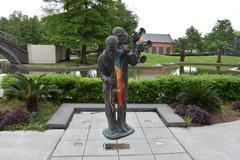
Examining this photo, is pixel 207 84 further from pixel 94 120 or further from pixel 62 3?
pixel 62 3

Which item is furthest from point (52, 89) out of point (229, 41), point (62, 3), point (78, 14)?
point (229, 41)

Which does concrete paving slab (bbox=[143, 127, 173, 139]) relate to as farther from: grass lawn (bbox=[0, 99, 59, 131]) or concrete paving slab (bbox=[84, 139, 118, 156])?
grass lawn (bbox=[0, 99, 59, 131])

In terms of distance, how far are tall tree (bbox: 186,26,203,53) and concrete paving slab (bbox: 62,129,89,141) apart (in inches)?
1716

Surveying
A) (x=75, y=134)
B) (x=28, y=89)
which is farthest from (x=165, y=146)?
(x=28, y=89)

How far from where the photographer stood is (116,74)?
479 centimetres

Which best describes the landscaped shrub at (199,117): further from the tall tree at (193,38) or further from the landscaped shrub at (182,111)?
the tall tree at (193,38)

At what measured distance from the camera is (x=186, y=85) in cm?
763

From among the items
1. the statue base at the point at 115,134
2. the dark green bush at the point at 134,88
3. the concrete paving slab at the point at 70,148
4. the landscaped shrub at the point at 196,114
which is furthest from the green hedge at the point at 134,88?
the concrete paving slab at the point at 70,148

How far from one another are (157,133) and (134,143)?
0.78 metres

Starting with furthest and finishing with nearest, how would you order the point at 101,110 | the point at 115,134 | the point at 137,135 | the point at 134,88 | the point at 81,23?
1. the point at 81,23
2. the point at 134,88
3. the point at 101,110
4. the point at 137,135
5. the point at 115,134

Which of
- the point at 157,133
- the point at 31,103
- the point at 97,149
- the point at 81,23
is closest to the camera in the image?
the point at 97,149

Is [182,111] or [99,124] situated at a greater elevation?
[182,111]

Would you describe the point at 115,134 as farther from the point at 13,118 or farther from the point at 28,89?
the point at 28,89

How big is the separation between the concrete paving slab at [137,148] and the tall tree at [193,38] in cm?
4377
